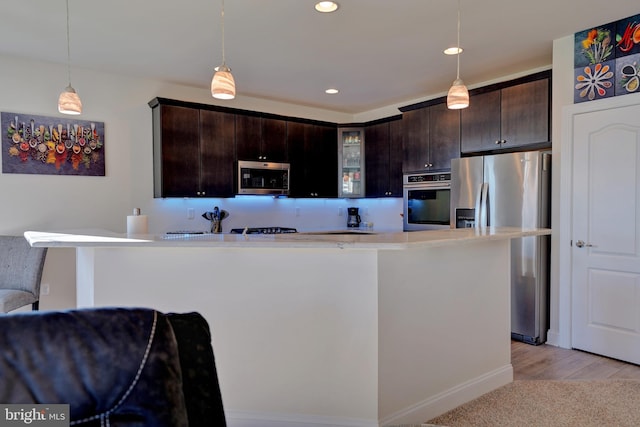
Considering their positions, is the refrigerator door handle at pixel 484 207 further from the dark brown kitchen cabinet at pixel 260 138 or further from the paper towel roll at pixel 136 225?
the paper towel roll at pixel 136 225

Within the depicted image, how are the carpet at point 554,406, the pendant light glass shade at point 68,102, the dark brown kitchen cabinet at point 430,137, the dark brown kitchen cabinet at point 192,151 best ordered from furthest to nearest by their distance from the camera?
the dark brown kitchen cabinet at point 430,137 → the dark brown kitchen cabinet at point 192,151 → the pendant light glass shade at point 68,102 → the carpet at point 554,406

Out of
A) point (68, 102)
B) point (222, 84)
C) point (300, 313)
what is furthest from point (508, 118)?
point (68, 102)

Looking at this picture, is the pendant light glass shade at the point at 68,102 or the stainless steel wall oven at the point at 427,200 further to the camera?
the stainless steel wall oven at the point at 427,200

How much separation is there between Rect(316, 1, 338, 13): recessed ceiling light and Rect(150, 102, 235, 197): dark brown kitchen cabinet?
2.14 m

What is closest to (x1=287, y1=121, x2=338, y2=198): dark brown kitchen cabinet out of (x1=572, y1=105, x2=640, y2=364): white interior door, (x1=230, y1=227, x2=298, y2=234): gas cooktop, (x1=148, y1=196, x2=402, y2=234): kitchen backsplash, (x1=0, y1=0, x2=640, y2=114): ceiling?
(x1=148, y1=196, x2=402, y2=234): kitchen backsplash

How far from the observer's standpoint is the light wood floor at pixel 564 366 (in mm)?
2850

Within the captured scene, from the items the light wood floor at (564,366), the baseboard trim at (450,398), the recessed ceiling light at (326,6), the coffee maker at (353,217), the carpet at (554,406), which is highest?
the recessed ceiling light at (326,6)

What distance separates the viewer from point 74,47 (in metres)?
3.41

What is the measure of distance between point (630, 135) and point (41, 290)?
5.28 metres

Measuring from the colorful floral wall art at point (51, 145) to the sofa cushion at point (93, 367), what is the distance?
3.63 metres

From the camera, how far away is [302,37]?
10.6 feet

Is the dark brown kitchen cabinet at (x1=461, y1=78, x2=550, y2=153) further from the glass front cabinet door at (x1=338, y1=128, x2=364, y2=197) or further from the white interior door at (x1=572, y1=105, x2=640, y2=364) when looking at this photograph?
the glass front cabinet door at (x1=338, y1=128, x2=364, y2=197)

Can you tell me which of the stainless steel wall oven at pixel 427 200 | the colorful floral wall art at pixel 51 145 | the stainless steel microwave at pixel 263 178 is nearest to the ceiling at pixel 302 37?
the colorful floral wall art at pixel 51 145

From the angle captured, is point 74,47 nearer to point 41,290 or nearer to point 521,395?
point 41,290
